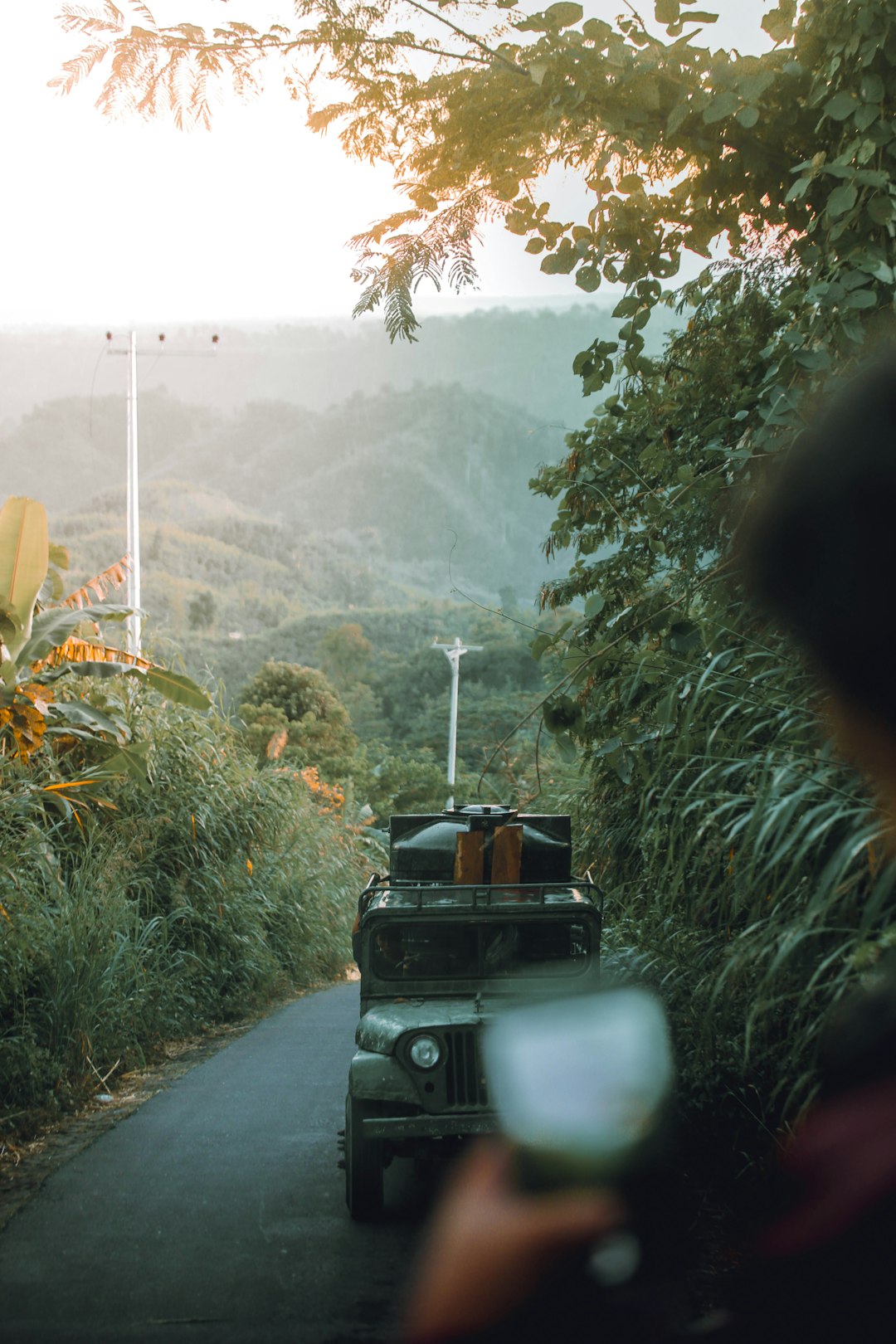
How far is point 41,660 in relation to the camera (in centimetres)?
1185

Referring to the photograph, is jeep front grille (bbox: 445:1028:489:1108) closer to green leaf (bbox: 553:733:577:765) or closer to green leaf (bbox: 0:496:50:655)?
green leaf (bbox: 553:733:577:765)

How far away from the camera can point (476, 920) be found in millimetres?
6488

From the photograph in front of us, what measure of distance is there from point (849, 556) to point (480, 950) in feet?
10.4

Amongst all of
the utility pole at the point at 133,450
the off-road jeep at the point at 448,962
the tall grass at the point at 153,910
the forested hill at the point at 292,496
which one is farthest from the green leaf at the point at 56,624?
the forested hill at the point at 292,496

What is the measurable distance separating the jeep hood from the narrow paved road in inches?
32.9

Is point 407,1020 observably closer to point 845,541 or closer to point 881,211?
point 845,541

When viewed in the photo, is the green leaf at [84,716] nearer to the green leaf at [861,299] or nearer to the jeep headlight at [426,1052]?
the jeep headlight at [426,1052]

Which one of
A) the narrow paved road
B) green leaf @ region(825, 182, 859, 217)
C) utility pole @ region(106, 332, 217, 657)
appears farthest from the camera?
utility pole @ region(106, 332, 217, 657)

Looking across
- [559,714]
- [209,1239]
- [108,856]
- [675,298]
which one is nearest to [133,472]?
[108,856]

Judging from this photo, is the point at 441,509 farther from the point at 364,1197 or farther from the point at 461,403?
the point at 364,1197

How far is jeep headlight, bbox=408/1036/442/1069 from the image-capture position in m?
5.84

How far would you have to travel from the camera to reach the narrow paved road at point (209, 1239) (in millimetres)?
4590

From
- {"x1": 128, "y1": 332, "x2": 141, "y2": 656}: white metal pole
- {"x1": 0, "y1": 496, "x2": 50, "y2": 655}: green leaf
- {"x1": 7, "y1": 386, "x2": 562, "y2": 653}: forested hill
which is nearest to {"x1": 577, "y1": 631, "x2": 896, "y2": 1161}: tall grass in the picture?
{"x1": 0, "y1": 496, "x2": 50, "y2": 655}: green leaf

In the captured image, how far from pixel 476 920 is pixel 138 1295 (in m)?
2.44
